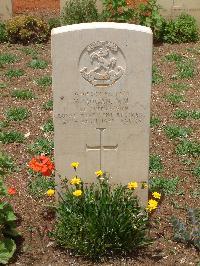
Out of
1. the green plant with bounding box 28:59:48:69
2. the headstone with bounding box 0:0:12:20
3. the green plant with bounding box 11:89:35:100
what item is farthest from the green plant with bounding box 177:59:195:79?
the headstone with bounding box 0:0:12:20

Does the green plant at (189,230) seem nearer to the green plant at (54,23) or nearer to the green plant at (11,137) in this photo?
the green plant at (11,137)

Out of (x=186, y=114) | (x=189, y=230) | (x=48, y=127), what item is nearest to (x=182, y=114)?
(x=186, y=114)

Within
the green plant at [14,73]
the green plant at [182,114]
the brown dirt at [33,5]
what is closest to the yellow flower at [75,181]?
the green plant at [182,114]

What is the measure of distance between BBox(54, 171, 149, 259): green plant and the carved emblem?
32.6 inches

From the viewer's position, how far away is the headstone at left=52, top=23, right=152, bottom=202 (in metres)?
4.52

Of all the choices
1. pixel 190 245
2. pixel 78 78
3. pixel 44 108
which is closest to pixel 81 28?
pixel 78 78

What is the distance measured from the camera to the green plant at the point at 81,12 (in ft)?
34.1

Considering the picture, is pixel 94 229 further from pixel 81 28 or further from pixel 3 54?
pixel 3 54

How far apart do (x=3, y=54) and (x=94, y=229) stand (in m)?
5.88

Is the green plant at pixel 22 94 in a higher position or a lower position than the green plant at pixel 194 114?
higher

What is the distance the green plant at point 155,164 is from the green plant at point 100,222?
1.36 metres

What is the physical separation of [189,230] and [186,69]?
4.64 metres

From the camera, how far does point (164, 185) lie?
5.81 metres

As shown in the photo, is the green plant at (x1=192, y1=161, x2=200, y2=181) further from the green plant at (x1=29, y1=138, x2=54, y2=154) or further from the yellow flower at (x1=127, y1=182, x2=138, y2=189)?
the green plant at (x1=29, y1=138, x2=54, y2=154)
